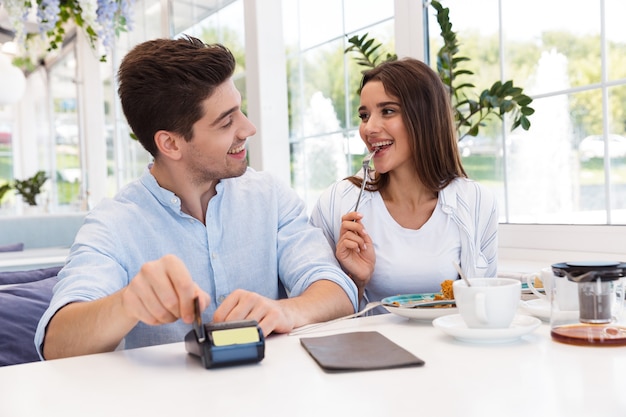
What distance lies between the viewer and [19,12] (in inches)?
113

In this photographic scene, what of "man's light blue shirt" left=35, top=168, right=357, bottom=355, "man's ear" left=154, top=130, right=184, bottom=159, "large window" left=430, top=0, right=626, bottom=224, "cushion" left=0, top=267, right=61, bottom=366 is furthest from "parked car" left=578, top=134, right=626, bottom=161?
"cushion" left=0, top=267, right=61, bottom=366

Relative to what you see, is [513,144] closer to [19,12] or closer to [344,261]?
[344,261]

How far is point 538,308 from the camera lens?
3.99ft

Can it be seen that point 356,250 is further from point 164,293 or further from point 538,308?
point 164,293

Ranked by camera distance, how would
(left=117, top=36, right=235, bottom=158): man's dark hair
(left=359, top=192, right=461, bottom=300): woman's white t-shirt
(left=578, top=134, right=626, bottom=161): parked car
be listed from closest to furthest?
(left=117, top=36, right=235, bottom=158): man's dark hair → (left=359, top=192, right=461, bottom=300): woman's white t-shirt → (left=578, top=134, right=626, bottom=161): parked car

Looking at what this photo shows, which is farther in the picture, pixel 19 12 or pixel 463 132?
pixel 19 12

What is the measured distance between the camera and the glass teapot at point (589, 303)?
3.32ft

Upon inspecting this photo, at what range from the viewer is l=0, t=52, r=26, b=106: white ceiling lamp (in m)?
5.53

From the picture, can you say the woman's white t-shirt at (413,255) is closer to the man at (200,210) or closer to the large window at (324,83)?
the man at (200,210)

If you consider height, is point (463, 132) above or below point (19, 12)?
below

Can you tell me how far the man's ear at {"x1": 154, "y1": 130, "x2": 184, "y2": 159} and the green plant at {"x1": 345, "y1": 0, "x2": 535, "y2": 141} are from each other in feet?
3.35

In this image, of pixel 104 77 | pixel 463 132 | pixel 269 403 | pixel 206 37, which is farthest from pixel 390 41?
pixel 104 77

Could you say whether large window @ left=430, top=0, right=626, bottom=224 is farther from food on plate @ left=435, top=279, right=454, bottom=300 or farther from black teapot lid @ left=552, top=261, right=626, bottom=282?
black teapot lid @ left=552, top=261, right=626, bottom=282

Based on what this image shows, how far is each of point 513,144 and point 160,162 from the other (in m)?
1.39
